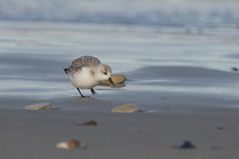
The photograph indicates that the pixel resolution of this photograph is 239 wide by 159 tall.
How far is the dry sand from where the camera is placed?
5109 mm

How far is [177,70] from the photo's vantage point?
10391 millimetres

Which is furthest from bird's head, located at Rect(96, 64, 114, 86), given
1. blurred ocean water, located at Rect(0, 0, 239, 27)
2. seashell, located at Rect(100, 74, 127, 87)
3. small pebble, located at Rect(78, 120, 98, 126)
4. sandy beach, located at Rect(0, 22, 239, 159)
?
blurred ocean water, located at Rect(0, 0, 239, 27)

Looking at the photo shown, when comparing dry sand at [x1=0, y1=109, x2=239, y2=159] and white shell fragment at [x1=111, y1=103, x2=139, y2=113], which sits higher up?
dry sand at [x1=0, y1=109, x2=239, y2=159]

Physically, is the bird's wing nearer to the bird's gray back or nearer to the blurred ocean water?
the bird's gray back

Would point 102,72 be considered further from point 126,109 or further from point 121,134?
point 121,134

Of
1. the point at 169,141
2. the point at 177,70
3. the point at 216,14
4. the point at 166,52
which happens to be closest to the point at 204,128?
the point at 169,141

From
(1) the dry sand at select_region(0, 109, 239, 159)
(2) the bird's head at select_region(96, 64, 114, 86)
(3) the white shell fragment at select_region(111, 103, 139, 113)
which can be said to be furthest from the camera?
(2) the bird's head at select_region(96, 64, 114, 86)

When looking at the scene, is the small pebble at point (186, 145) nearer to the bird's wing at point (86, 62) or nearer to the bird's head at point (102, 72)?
the bird's head at point (102, 72)

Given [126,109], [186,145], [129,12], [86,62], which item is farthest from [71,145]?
[129,12]

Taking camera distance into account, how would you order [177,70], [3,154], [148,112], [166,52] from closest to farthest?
[3,154]
[148,112]
[177,70]
[166,52]

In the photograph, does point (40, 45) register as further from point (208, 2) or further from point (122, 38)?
point (208, 2)

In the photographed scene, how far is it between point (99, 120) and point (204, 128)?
0.90m

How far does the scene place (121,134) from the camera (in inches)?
226

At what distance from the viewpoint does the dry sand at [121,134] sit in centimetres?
511
